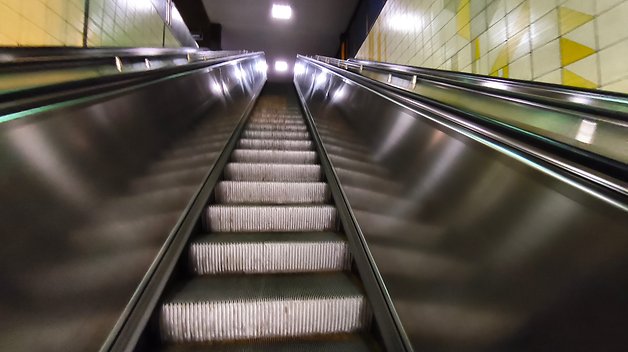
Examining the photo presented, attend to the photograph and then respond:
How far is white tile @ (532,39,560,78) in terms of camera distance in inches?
85.0

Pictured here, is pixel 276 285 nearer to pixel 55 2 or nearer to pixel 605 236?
pixel 605 236

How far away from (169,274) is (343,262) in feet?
2.74

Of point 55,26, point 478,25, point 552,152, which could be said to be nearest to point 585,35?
point 478,25

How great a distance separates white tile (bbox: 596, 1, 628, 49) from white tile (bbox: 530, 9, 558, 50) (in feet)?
1.09

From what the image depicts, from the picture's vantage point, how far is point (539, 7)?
2330 mm

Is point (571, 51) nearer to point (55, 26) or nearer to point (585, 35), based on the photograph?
point (585, 35)

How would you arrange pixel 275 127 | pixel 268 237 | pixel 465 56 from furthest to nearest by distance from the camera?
pixel 275 127, pixel 465 56, pixel 268 237

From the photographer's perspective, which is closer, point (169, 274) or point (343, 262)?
point (169, 274)

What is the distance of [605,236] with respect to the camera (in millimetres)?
623

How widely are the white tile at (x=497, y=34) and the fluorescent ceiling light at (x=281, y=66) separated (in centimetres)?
1257

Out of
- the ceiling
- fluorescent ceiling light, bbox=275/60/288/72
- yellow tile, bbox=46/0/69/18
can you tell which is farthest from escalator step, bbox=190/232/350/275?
fluorescent ceiling light, bbox=275/60/288/72

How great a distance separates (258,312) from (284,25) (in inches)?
→ 442

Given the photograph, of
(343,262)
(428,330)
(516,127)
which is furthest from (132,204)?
(516,127)

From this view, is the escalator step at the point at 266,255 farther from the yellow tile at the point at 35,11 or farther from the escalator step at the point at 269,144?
the yellow tile at the point at 35,11
